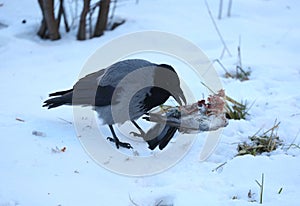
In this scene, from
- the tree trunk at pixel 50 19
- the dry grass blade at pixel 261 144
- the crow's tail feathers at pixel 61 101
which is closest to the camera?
the dry grass blade at pixel 261 144

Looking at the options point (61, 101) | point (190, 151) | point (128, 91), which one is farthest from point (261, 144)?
point (61, 101)

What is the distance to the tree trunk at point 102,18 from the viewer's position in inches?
210

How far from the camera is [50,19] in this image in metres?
5.23

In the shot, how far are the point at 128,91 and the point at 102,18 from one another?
272 centimetres

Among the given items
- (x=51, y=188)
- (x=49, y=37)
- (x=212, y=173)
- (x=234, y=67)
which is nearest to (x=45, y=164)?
(x=51, y=188)

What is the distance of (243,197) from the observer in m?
2.29

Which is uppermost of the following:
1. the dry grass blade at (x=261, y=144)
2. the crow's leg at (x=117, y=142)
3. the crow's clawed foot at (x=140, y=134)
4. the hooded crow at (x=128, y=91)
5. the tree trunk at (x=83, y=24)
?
the hooded crow at (x=128, y=91)

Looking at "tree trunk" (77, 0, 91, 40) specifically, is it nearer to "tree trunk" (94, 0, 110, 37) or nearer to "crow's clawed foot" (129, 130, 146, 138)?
"tree trunk" (94, 0, 110, 37)

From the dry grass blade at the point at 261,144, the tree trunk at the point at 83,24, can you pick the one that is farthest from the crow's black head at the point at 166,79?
the tree trunk at the point at 83,24

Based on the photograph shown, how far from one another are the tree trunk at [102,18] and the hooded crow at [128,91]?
7.84 feet

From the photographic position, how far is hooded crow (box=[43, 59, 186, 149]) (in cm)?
297

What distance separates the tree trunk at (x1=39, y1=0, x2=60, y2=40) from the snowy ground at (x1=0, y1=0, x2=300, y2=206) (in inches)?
4.7

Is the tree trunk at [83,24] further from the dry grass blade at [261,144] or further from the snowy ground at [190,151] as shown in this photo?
the dry grass blade at [261,144]

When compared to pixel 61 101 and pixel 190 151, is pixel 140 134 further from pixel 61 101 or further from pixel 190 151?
pixel 61 101
